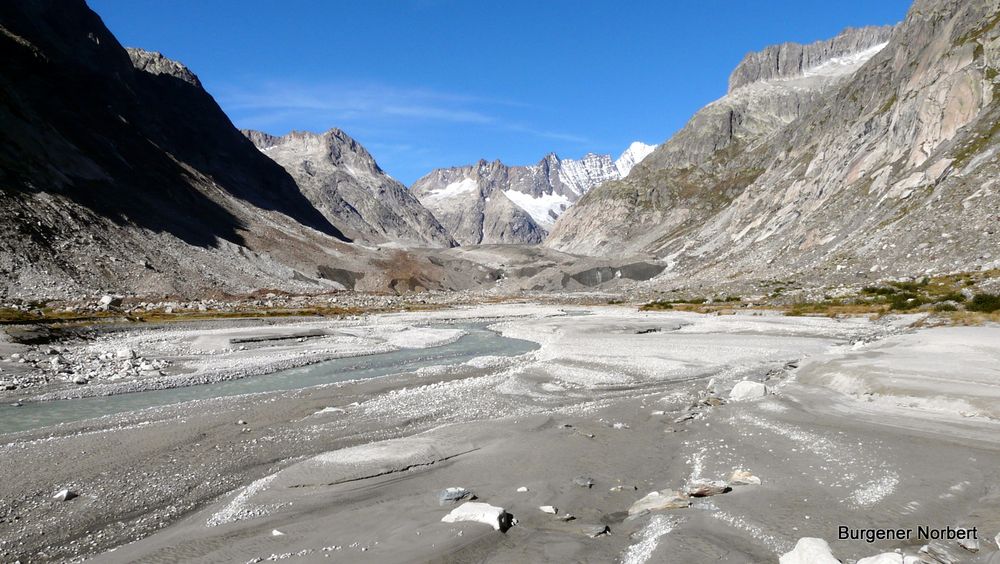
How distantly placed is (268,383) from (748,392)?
23238 millimetres

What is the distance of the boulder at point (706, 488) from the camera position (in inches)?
417

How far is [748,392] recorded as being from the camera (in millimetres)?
19844

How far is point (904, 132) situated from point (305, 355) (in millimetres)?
109675

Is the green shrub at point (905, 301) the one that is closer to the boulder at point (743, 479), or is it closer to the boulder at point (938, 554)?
the boulder at point (743, 479)

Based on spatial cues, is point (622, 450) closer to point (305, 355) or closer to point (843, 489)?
point (843, 489)

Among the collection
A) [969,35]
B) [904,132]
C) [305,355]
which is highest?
[969,35]

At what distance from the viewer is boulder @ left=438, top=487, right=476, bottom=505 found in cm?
1099

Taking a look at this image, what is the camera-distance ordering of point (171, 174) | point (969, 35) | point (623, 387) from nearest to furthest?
1. point (623, 387)
2. point (969, 35)
3. point (171, 174)

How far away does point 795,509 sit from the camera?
9.80m

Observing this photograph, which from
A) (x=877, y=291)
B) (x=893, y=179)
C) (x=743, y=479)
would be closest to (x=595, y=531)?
(x=743, y=479)

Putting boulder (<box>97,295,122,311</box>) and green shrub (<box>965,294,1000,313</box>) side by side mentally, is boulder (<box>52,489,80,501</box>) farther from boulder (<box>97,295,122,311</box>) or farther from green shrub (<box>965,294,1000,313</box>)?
boulder (<box>97,295,122,311</box>)

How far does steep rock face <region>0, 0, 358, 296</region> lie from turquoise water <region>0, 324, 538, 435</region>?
57.9m

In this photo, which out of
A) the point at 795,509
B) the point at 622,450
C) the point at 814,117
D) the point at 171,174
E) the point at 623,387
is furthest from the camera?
the point at 814,117

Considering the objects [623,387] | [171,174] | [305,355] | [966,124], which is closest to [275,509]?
[623,387]
